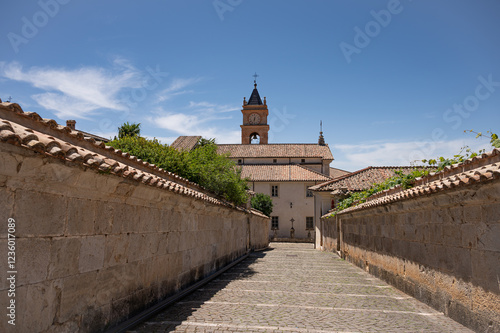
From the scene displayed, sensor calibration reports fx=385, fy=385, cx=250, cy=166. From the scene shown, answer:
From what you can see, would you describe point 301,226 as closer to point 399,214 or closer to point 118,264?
point 399,214

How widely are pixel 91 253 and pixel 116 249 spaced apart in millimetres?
683

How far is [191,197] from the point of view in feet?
27.0

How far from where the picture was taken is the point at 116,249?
18.1 feet

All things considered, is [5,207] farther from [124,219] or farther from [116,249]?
[124,219]

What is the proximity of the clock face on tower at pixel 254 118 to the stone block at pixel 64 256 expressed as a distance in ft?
171

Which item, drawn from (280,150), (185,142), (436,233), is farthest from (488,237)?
(185,142)

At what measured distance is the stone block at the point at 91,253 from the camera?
183 inches

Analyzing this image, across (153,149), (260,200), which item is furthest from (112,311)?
(260,200)

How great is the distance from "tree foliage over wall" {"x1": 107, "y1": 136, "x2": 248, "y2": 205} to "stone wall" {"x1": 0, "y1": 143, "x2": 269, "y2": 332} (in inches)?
236

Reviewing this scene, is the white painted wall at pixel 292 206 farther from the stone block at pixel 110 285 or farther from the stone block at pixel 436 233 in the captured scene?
the stone block at pixel 110 285

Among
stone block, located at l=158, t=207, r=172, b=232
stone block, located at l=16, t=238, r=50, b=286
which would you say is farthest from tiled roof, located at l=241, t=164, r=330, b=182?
stone block, located at l=16, t=238, r=50, b=286

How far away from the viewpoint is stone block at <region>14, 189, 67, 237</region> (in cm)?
363

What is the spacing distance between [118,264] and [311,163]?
46.6m

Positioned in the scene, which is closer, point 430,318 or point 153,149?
point 430,318
